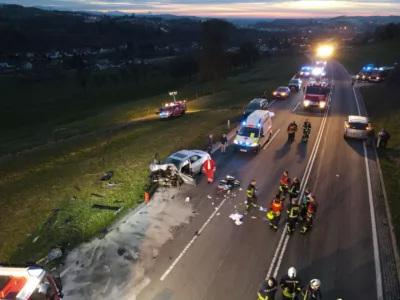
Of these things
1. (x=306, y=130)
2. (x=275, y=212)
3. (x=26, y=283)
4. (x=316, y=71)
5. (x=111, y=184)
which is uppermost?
(x=26, y=283)

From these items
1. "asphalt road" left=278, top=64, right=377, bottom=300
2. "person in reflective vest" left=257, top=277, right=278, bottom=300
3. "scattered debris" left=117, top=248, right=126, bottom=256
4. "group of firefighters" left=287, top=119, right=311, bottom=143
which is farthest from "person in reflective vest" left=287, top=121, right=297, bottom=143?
"person in reflective vest" left=257, top=277, right=278, bottom=300

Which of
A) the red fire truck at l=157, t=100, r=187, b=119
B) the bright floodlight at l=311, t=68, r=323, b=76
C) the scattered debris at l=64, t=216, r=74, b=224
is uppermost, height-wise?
the scattered debris at l=64, t=216, r=74, b=224

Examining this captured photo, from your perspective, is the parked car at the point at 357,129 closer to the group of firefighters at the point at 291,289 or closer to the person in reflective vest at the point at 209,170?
the person in reflective vest at the point at 209,170

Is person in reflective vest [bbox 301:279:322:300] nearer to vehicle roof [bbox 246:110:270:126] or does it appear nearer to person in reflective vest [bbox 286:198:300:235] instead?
person in reflective vest [bbox 286:198:300:235]

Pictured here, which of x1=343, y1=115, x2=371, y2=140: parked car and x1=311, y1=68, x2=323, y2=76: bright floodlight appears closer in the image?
x1=343, y1=115, x2=371, y2=140: parked car

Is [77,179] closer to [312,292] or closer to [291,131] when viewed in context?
[312,292]

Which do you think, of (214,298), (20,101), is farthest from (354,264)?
(20,101)

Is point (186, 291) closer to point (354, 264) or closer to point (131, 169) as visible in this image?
point (354, 264)

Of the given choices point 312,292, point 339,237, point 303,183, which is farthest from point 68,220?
point 303,183
